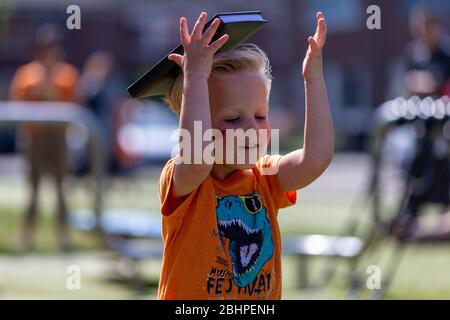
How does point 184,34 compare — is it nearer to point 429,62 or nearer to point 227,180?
point 227,180

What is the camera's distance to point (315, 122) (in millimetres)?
2875

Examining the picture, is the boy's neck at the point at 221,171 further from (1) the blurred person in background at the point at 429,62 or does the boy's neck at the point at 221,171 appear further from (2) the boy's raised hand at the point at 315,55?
(1) the blurred person in background at the point at 429,62

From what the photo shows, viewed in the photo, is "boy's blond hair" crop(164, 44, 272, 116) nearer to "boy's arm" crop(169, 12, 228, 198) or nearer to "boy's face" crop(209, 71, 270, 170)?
"boy's face" crop(209, 71, 270, 170)

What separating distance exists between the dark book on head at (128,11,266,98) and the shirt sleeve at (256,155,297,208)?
354mm

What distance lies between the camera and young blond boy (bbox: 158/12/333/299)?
267 cm

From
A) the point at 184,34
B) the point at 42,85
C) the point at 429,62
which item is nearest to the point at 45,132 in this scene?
the point at 42,85

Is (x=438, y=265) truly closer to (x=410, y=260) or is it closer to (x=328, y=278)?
(x=410, y=260)

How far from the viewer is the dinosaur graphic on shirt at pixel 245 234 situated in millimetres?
2785

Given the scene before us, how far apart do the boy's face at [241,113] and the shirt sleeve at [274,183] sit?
14 centimetres

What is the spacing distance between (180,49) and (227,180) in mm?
394

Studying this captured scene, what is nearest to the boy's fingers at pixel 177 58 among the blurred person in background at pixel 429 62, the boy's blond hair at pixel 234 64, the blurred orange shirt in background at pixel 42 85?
the boy's blond hair at pixel 234 64

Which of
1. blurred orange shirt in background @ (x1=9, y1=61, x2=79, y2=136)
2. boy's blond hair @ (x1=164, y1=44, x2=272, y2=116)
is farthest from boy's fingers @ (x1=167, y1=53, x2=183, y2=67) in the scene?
blurred orange shirt in background @ (x1=9, y1=61, x2=79, y2=136)
